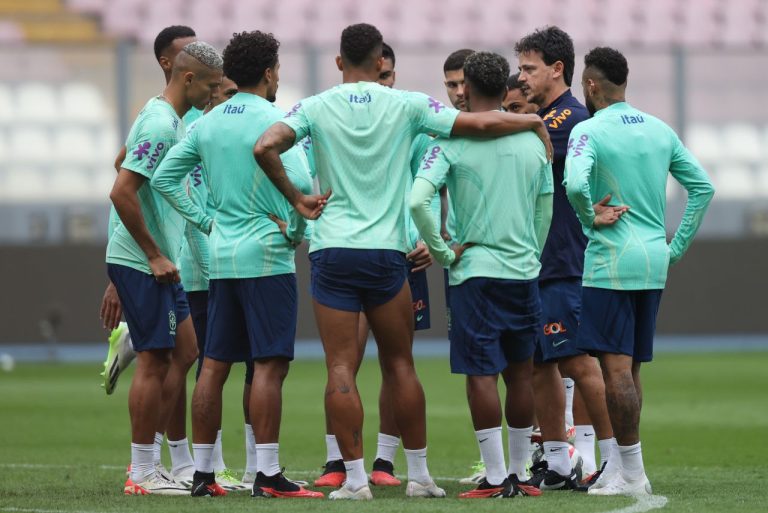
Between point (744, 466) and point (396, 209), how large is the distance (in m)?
3.35

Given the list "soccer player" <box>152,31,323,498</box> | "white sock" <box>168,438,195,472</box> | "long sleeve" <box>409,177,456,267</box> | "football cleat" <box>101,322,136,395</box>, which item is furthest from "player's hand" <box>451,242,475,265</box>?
"football cleat" <box>101,322,136,395</box>

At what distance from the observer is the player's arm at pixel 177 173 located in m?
6.99

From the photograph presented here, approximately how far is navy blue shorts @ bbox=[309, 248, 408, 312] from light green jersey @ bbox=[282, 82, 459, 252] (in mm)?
48

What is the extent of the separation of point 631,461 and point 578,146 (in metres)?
1.60

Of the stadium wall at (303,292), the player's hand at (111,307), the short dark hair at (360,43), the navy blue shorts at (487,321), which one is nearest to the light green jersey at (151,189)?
the player's hand at (111,307)

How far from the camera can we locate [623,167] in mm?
6898

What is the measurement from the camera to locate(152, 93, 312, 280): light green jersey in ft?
22.4

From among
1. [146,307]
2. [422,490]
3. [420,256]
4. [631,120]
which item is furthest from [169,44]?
[422,490]

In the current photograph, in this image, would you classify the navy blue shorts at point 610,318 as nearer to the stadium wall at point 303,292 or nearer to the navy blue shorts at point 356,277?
the navy blue shorts at point 356,277

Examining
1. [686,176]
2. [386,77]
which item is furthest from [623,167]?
[386,77]

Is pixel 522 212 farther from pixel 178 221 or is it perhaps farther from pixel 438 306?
pixel 438 306

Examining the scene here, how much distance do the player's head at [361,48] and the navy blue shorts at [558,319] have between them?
162cm

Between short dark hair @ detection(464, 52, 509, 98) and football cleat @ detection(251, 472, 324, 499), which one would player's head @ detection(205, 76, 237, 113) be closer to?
short dark hair @ detection(464, 52, 509, 98)

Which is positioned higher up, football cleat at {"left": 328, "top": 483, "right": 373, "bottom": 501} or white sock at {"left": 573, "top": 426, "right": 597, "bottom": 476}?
football cleat at {"left": 328, "top": 483, "right": 373, "bottom": 501}
